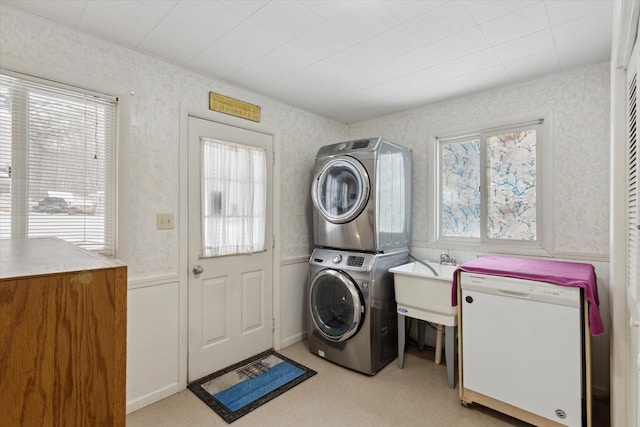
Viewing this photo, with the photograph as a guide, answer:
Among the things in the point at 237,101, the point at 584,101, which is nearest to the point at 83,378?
the point at 237,101

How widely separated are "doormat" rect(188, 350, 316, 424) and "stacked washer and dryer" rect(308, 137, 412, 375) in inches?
13.9

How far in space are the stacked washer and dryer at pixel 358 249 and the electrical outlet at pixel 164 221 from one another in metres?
1.19

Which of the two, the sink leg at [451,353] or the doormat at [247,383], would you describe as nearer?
the doormat at [247,383]

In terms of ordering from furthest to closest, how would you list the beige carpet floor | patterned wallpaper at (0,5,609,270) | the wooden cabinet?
1. the beige carpet floor
2. patterned wallpaper at (0,5,609,270)
3. the wooden cabinet

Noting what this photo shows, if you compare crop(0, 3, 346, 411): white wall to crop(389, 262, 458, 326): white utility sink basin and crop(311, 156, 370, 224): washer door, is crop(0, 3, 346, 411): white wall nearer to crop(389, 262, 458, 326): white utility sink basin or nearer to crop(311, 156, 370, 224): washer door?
crop(311, 156, 370, 224): washer door

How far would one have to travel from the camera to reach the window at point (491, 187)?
2.44 meters

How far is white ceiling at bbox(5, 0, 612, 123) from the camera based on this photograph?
156cm

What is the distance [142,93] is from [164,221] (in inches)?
33.3

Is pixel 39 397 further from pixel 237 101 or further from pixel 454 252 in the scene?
pixel 454 252

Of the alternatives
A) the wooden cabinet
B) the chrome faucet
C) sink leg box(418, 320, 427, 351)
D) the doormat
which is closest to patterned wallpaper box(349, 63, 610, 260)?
the chrome faucet

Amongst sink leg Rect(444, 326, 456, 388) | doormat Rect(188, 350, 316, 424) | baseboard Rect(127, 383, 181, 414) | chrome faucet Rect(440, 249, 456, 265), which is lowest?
doormat Rect(188, 350, 316, 424)

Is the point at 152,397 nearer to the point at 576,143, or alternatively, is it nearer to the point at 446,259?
the point at 446,259

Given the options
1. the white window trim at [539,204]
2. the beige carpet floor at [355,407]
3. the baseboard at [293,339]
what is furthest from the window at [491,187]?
the baseboard at [293,339]

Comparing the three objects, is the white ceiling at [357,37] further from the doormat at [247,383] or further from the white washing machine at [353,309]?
the doormat at [247,383]
